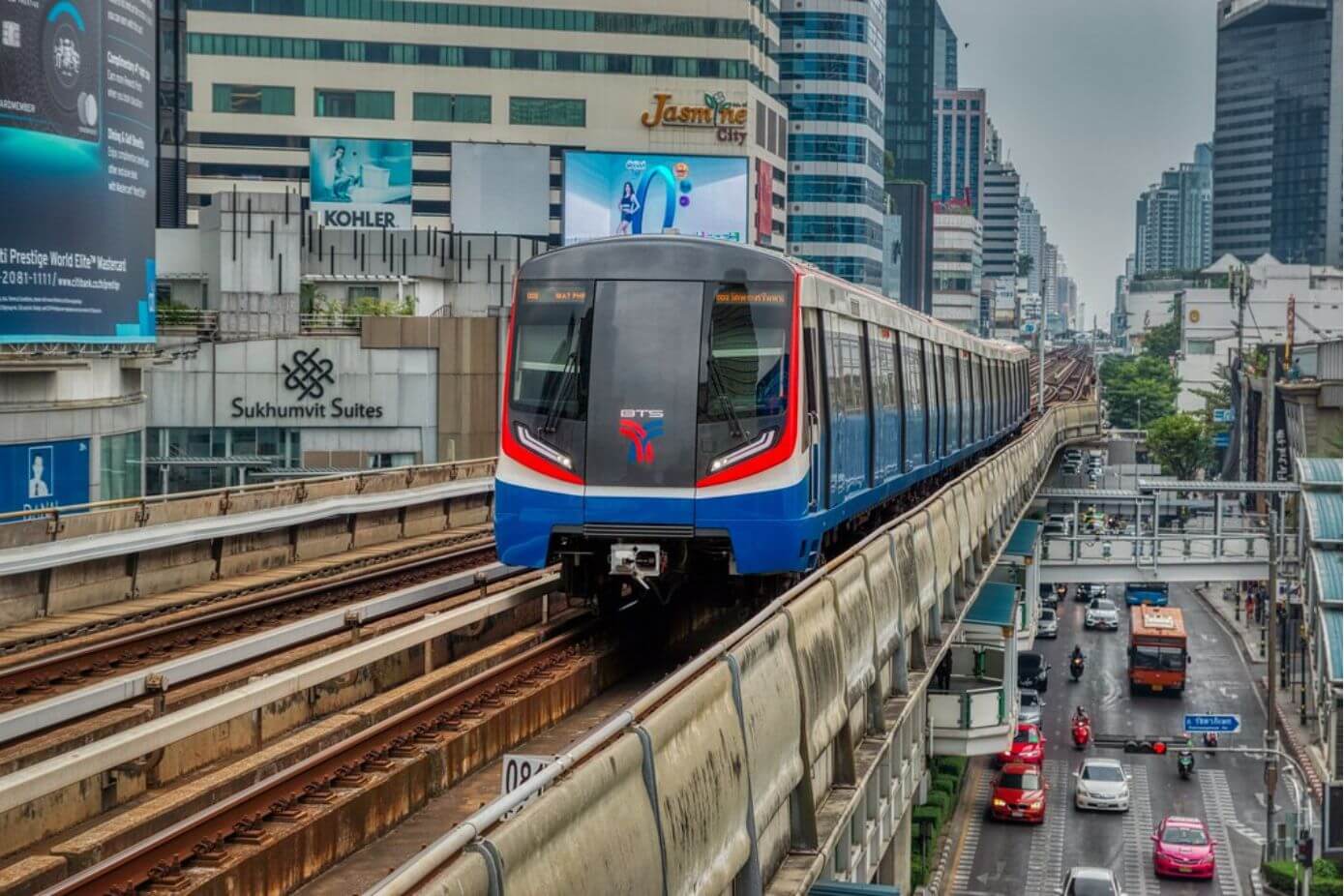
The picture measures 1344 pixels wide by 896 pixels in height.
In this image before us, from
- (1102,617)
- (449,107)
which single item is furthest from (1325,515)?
(449,107)

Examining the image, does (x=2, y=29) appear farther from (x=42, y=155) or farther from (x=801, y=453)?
(x=801, y=453)

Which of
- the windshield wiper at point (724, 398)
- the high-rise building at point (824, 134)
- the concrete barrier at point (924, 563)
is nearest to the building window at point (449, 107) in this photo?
the high-rise building at point (824, 134)

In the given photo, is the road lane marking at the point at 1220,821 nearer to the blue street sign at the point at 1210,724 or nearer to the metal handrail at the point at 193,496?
the blue street sign at the point at 1210,724

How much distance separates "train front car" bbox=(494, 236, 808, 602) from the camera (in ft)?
50.6

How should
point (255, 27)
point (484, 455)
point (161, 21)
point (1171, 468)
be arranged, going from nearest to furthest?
point (484, 455) → point (161, 21) → point (255, 27) → point (1171, 468)

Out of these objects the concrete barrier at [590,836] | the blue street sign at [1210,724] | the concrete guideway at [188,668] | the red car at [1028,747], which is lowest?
the red car at [1028,747]

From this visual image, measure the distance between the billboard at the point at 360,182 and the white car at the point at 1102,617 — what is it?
110 ft

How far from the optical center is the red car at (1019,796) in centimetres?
4378

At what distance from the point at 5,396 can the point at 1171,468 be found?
3764 inches

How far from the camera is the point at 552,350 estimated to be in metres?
15.8

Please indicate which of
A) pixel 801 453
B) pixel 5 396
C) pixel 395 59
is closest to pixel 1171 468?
pixel 395 59

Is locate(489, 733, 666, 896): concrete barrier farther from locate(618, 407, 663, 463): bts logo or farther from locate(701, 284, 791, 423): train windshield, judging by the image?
locate(701, 284, 791, 423): train windshield

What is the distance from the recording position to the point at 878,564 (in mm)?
14094

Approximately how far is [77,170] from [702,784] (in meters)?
24.4
